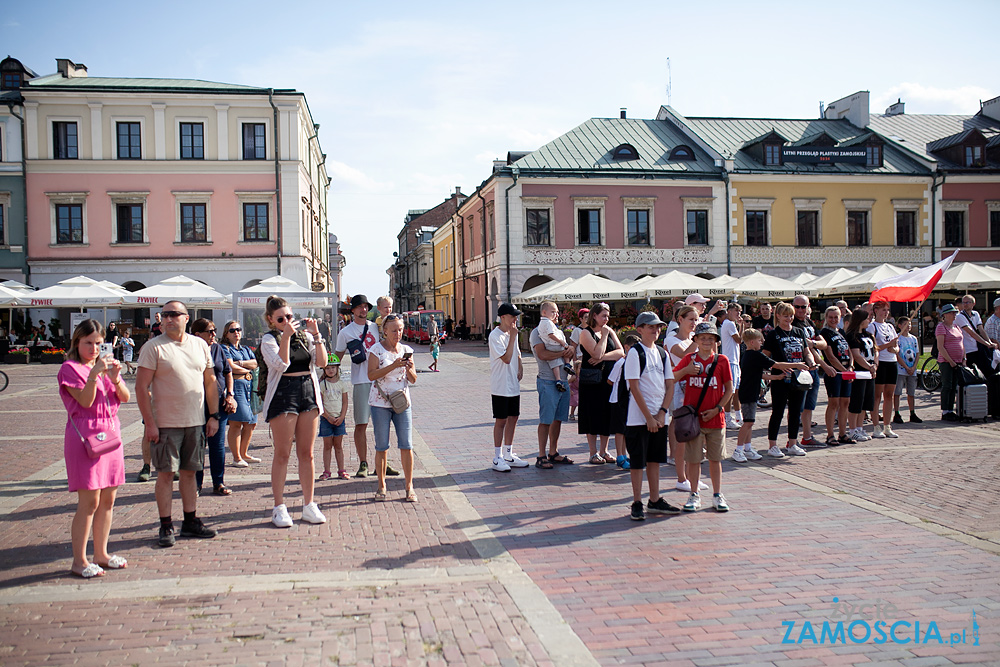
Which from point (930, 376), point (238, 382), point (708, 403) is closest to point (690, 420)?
point (708, 403)

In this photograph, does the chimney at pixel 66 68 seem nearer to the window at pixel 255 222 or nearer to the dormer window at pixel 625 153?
the window at pixel 255 222

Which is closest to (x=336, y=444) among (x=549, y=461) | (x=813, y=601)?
(x=549, y=461)

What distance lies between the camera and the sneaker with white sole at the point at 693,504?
663 centimetres

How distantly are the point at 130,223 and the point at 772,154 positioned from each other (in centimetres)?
3159

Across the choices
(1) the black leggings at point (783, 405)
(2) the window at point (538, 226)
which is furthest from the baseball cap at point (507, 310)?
(2) the window at point (538, 226)

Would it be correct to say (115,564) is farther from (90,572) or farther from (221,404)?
(221,404)

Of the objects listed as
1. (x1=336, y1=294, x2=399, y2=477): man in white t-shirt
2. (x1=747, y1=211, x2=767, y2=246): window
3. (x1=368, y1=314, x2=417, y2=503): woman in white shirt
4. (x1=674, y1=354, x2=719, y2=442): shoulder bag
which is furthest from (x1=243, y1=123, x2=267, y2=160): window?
(x1=674, y1=354, x2=719, y2=442): shoulder bag

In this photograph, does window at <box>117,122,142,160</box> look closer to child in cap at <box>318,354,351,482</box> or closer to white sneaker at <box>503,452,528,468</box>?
child in cap at <box>318,354,351,482</box>

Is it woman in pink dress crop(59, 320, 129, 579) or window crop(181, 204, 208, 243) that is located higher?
window crop(181, 204, 208, 243)

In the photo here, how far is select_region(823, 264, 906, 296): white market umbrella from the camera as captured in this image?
22.5 m

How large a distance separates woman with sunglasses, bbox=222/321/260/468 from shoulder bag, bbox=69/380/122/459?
2609 mm

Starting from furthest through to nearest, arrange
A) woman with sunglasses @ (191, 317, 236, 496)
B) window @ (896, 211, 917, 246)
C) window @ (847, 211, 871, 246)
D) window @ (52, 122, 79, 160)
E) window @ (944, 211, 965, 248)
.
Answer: window @ (944, 211, 965, 248) < window @ (896, 211, 917, 246) < window @ (847, 211, 871, 246) < window @ (52, 122, 79, 160) < woman with sunglasses @ (191, 317, 236, 496)

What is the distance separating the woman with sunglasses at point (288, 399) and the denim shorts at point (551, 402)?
9.59 feet

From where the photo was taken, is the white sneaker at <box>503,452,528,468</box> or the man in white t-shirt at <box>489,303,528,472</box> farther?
the white sneaker at <box>503,452,528,468</box>
